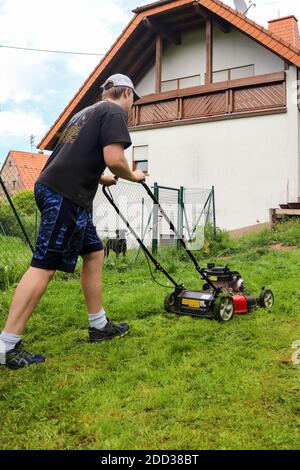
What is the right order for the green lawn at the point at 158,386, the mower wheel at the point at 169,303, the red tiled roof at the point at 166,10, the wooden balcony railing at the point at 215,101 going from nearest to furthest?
the green lawn at the point at 158,386, the mower wheel at the point at 169,303, the red tiled roof at the point at 166,10, the wooden balcony railing at the point at 215,101

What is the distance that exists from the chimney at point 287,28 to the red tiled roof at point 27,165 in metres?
21.2

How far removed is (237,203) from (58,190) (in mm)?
10853

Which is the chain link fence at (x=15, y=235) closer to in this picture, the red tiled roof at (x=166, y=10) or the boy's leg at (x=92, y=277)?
the boy's leg at (x=92, y=277)

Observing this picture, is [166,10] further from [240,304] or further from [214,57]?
[240,304]

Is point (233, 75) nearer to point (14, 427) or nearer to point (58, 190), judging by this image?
point (58, 190)

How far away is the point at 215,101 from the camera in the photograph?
1402 centimetres

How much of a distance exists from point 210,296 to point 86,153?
1.70 metres

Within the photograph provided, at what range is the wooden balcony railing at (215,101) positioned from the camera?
1285cm

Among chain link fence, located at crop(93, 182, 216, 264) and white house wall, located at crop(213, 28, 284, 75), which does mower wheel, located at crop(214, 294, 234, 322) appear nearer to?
chain link fence, located at crop(93, 182, 216, 264)

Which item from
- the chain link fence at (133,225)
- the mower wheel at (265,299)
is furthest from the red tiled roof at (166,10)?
the mower wheel at (265,299)

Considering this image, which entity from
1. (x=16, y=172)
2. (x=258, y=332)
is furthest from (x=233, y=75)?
(x=16, y=172)

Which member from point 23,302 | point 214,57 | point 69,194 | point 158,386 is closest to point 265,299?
point 158,386

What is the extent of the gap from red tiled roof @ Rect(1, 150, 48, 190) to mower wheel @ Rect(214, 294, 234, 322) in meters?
29.9

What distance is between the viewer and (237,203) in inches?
525
